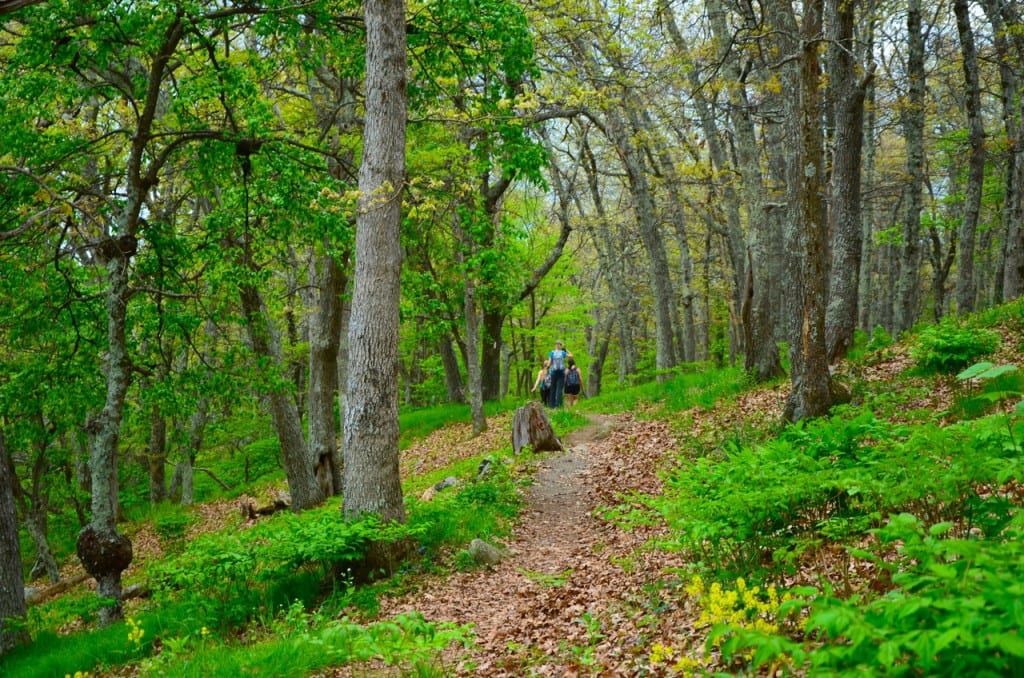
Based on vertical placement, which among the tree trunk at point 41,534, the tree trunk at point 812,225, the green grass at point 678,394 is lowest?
the tree trunk at point 41,534

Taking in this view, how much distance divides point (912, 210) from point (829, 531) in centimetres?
1404

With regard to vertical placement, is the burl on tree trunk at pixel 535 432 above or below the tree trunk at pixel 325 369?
below

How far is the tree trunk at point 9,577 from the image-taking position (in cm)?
788

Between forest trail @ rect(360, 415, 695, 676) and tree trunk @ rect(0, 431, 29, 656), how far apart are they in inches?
195

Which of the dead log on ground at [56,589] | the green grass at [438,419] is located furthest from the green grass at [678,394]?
the dead log on ground at [56,589]

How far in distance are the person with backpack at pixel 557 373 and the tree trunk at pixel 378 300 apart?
425 inches

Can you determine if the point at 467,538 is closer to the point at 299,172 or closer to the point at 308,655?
the point at 308,655

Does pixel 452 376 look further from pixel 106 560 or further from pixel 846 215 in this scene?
pixel 106 560

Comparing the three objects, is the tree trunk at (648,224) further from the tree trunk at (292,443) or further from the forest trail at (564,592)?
the tree trunk at (292,443)

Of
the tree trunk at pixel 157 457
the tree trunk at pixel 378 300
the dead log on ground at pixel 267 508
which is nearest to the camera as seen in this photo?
the tree trunk at pixel 378 300

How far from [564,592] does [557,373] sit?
39.7ft

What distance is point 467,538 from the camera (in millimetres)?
8297

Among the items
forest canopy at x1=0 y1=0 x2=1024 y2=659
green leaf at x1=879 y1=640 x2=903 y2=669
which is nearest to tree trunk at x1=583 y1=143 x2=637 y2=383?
forest canopy at x1=0 y1=0 x2=1024 y2=659

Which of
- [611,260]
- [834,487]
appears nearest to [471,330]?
[611,260]
